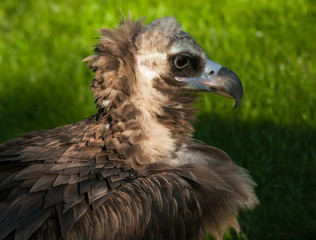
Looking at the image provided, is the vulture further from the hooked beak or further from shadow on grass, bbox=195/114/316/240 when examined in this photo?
shadow on grass, bbox=195/114/316/240

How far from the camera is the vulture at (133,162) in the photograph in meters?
2.97

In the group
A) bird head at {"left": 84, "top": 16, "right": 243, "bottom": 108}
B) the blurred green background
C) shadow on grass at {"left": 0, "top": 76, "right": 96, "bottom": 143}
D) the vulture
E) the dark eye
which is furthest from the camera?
shadow on grass at {"left": 0, "top": 76, "right": 96, "bottom": 143}

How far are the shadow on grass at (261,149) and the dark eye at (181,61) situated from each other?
1.44 metres

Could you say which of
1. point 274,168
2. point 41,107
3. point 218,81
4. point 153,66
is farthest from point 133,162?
point 41,107

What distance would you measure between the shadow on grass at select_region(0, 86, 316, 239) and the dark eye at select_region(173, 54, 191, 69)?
1.44 meters

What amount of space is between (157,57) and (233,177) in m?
0.87

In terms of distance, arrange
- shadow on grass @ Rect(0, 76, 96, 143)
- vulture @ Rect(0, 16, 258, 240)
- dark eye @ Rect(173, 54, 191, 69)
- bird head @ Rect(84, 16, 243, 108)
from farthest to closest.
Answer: shadow on grass @ Rect(0, 76, 96, 143)
dark eye @ Rect(173, 54, 191, 69)
bird head @ Rect(84, 16, 243, 108)
vulture @ Rect(0, 16, 258, 240)

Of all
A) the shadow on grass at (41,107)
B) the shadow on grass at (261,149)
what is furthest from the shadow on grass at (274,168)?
the shadow on grass at (41,107)

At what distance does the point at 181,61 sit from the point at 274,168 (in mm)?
1752

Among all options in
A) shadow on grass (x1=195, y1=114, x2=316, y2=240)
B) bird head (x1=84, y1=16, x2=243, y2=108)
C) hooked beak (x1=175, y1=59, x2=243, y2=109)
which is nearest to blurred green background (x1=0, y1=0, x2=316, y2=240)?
shadow on grass (x1=195, y1=114, x2=316, y2=240)

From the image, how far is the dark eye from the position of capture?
3494 mm

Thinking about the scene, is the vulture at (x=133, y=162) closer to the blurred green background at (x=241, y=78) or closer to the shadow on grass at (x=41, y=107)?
the blurred green background at (x=241, y=78)

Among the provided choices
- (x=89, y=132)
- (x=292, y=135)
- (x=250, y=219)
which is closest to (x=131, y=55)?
(x=89, y=132)

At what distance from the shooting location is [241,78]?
234 inches
